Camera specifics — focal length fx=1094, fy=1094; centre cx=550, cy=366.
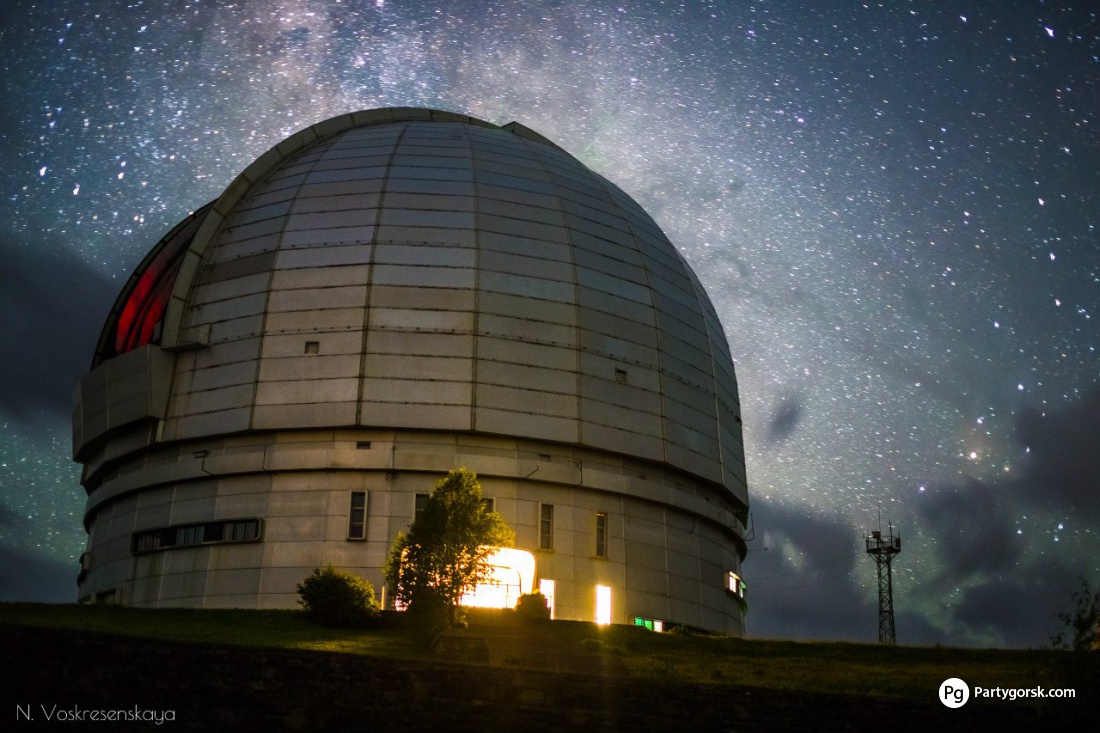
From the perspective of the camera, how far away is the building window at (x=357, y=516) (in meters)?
36.8

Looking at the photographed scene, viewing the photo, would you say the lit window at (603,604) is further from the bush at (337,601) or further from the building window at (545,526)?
the bush at (337,601)

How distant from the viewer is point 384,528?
3684cm

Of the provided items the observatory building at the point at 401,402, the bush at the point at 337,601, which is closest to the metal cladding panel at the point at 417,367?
the observatory building at the point at 401,402

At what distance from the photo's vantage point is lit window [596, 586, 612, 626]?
37562mm

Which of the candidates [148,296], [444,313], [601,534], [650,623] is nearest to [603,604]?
[650,623]

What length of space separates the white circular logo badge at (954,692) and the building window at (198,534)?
23.5 metres

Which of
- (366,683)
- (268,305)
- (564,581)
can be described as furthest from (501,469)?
(366,683)

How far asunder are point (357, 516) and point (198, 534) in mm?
5826

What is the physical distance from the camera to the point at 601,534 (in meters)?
39.1

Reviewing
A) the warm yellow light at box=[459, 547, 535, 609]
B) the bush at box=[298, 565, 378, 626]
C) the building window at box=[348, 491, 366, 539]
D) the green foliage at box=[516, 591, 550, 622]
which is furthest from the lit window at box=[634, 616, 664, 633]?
the bush at box=[298, 565, 378, 626]

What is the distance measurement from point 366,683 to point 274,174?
31.7m

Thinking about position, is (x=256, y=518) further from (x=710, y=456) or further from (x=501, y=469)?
(x=710, y=456)

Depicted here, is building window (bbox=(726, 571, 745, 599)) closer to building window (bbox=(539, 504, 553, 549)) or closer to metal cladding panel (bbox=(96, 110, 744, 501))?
metal cladding panel (bbox=(96, 110, 744, 501))

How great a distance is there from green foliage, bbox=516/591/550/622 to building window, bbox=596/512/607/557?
7.22m
